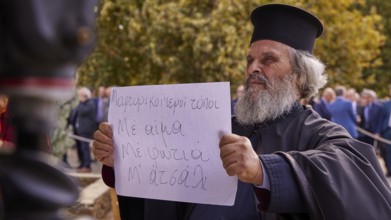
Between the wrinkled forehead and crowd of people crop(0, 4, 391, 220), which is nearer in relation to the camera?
crowd of people crop(0, 4, 391, 220)

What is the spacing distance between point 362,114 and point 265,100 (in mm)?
12476

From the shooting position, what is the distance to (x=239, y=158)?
2051 mm

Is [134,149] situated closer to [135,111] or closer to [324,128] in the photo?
[135,111]

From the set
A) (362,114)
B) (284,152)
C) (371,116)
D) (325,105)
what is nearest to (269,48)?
(284,152)

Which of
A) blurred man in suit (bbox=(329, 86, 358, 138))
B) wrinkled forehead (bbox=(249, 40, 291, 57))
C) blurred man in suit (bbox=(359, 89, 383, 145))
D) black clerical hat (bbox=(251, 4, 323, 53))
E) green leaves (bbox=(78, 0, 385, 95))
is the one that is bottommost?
blurred man in suit (bbox=(359, 89, 383, 145))

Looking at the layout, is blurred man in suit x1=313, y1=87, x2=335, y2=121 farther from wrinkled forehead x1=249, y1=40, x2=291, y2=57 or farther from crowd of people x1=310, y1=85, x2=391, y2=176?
wrinkled forehead x1=249, y1=40, x2=291, y2=57

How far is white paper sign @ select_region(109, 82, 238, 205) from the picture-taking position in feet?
7.34

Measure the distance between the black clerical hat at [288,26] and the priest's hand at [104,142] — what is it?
862 mm

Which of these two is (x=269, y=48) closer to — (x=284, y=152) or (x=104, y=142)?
(x=284, y=152)

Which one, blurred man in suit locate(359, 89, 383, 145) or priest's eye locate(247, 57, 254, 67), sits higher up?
priest's eye locate(247, 57, 254, 67)

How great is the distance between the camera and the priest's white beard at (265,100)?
2.67 metres

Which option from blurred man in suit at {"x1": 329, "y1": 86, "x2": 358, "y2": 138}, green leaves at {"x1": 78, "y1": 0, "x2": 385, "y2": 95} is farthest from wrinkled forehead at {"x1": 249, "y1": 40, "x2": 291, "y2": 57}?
blurred man in suit at {"x1": 329, "y1": 86, "x2": 358, "y2": 138}

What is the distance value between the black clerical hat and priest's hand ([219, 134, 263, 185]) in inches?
34.6

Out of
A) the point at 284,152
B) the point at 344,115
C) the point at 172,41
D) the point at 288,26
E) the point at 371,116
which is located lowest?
the point at 371,116
